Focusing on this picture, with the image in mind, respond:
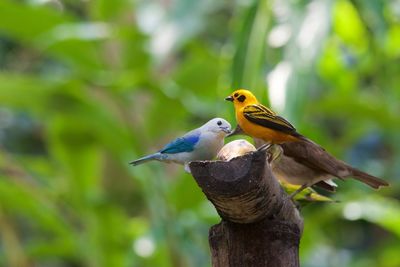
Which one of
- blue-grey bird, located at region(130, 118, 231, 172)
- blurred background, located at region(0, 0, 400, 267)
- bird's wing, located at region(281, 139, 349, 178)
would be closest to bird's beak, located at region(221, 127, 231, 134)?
blue-grey bird, located at region(130, 118, 231, 172)

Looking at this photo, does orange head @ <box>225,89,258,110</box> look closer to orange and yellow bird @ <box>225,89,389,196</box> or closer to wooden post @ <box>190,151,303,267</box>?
orange and yellow bird @ <box>225,89,389,196</box>

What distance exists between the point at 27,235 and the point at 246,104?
565 centimetres

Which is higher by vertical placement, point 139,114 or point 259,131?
point 139,114

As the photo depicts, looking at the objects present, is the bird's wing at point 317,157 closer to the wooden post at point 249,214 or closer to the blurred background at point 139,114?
the wooden post at point 249,214

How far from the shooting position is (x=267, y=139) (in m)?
1.32

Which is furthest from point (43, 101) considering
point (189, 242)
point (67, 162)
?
point (189, 242)

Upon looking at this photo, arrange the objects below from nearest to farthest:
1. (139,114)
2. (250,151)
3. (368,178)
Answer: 1. (250,151)
2. (368,178)
3. (139,114)

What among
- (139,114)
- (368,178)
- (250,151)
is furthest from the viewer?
(139,114)

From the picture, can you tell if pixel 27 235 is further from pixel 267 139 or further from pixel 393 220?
pixel 267 139

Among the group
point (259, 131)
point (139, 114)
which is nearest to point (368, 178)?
point (259, 131)

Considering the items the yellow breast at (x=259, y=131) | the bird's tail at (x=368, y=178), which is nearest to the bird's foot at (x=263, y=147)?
the yellow breast at (x=259, y=131)

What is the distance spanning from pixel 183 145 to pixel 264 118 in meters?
0.13

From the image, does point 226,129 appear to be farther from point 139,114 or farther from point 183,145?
point 139,114

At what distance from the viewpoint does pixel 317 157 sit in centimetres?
142
